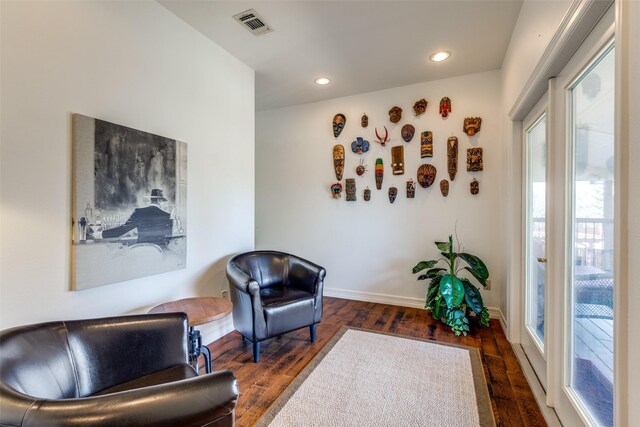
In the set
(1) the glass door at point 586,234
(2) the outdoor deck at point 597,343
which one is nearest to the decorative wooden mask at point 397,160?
(1) the glass door at point 586,234

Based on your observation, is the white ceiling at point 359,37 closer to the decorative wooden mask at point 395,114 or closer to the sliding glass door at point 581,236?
the decorative wooden mask at point 395,114

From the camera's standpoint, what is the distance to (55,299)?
1.60 metres

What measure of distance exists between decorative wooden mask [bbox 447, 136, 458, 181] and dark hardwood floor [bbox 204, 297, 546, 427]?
1679 millimetres

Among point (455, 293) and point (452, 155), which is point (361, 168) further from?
point (455, 293)

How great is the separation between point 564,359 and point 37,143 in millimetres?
3111

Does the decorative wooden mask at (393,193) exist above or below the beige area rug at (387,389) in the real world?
above

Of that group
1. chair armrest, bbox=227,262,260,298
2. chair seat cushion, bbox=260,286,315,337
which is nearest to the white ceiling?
chair armrest, bbox=227,262,260,298

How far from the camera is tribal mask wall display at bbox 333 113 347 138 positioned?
12.7 ft

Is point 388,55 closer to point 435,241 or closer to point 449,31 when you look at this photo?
point 449,31

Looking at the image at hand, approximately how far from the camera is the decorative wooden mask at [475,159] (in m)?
3.22

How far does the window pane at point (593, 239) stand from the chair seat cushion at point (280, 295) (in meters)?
1.82

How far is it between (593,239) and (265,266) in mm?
2443

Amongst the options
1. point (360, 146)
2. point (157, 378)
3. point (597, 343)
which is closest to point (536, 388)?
point (597, 343)

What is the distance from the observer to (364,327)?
2973 mm
